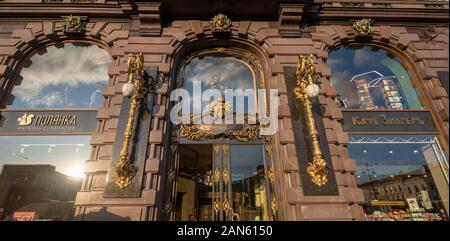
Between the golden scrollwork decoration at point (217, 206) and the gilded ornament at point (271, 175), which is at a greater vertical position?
the gilded ornament at point (271, 175)

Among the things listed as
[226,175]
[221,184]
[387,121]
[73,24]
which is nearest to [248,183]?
[226,175]

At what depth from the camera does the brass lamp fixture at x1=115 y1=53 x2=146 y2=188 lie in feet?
20.2

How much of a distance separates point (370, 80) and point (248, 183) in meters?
6.04

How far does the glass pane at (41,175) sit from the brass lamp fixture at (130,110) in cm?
152

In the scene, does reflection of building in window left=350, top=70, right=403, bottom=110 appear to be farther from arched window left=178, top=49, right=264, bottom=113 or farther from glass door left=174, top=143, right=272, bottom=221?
glass door left=174, top=143, right=272, bottom=221

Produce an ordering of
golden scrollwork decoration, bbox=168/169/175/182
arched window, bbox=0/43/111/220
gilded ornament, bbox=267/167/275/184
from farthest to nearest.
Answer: gilded ornament, bbox=267/167/275/184
golden scrollwork decoration, bbox=168/169/175/182
arched window, bbox=0/43/111/220

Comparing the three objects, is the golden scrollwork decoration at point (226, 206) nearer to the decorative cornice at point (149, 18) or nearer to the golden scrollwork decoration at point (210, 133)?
the golden scrollwork decoration at point (210, 133)

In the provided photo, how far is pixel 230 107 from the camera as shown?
26.6 feet

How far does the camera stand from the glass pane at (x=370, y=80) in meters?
8.37

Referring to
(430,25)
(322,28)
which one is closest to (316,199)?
(322,28)

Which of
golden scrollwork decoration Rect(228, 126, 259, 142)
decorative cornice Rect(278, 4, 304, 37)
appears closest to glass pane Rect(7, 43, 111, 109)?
golden scrollwork decoration Rect(228, 126, 259, 142)

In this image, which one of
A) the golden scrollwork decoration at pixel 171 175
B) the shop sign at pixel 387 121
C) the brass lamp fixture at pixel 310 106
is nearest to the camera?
the brass lamp fixture at pixel 310 106

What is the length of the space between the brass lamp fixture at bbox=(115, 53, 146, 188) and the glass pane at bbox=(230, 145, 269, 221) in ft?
9.52

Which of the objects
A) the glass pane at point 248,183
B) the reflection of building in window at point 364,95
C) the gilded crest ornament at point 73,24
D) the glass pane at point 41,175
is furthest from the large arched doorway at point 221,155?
the gilded crest ornament at point 73,24
